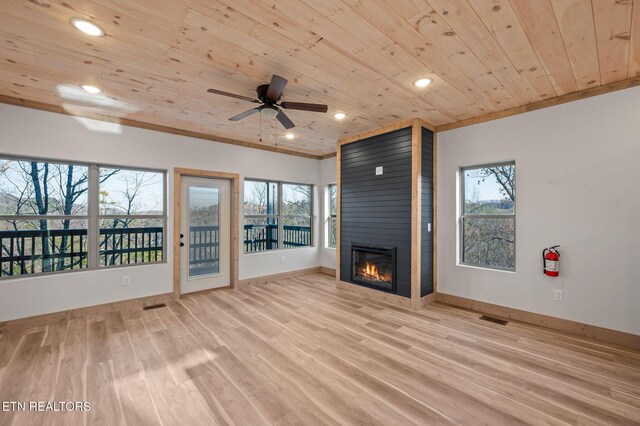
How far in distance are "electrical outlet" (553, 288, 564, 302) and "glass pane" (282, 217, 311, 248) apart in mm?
4536

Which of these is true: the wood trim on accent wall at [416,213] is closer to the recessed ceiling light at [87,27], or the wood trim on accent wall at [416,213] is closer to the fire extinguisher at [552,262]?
the fire extinguisher at [552,262]

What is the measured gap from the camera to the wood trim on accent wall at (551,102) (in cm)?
299

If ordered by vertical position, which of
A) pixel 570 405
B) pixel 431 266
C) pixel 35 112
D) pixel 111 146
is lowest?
pixel 570 405

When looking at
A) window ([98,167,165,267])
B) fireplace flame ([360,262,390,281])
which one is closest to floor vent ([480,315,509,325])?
fireplace flame ([360,262,390,281])

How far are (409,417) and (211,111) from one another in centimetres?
406

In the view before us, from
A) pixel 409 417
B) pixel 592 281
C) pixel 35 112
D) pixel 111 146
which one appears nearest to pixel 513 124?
pixel 592 281

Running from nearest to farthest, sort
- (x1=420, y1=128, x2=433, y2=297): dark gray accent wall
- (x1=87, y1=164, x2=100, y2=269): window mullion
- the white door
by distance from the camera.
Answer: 1. (x1=87, y1=164, x2=100, y2=269): window mullion
2. (x1=420, y1=128, x2=433, y2=297): dark gray accent wall
3. the white door

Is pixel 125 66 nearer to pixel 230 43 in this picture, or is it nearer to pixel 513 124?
pixel 230 43

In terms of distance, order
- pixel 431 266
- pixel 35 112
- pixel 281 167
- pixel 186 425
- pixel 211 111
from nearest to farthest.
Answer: pixel 186 425
pixel 35 112
pixel 211 111
pixel 431 266
pixel 281 167

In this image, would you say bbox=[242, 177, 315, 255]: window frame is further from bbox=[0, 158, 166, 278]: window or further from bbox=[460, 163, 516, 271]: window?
bbox=[460, 163, 516, 271]: window

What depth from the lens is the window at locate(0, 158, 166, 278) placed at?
140 inches

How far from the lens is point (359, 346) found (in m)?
2.99

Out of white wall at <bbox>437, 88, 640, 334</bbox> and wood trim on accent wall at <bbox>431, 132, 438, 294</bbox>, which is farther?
wood trim on accent wall at <bbox>431, 132, 438, 294</bbox>

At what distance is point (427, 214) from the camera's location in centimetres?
439
